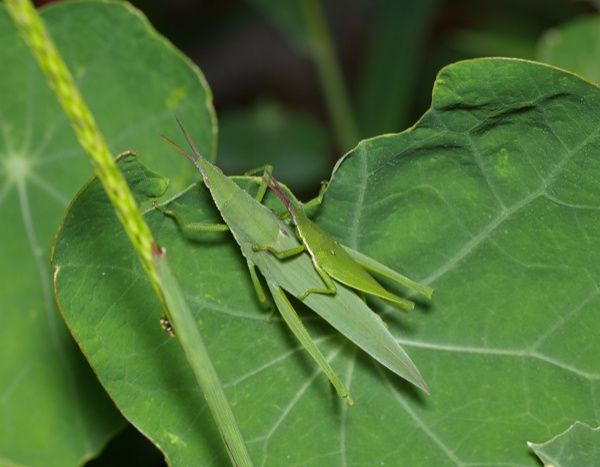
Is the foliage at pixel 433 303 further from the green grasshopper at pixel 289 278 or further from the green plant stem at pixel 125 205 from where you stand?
the green plant stem at pixel 125 205

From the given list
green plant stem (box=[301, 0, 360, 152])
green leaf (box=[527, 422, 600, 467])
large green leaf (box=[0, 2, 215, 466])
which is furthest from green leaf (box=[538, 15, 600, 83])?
green leaf (box=[527, 422, 600, 467])

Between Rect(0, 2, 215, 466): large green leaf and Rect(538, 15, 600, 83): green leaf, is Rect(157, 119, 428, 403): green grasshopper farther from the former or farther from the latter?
Rect(538, 15, 600, 83): green leaf

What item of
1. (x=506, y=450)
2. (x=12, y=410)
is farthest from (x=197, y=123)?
(x=506, y=450)

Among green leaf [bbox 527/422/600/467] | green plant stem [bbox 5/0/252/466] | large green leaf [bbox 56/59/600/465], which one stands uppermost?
green plant stem [bbox 5/0/252/466]

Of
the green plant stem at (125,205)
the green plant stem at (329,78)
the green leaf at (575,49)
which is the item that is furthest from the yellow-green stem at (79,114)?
the green plant stem at (329,78)

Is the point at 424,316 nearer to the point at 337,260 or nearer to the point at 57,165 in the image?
the point at 337,260

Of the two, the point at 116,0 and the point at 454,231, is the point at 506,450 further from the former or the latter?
the point at 116,0
